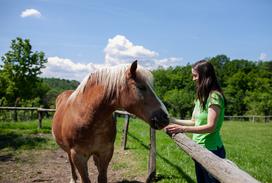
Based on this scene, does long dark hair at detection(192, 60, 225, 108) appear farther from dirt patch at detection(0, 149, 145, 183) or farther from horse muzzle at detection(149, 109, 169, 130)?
dirt patch at detection(0, 149, 145, 183)

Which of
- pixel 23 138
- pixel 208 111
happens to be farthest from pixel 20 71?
pixel 208 111

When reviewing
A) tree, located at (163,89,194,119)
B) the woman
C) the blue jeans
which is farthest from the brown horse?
tree, located at (163,89,194,119)

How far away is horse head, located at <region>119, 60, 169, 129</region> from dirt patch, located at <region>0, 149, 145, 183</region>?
10.0ft

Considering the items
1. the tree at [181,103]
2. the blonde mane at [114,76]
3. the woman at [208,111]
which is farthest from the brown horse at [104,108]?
the tree at [181,103]

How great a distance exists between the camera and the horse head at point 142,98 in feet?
10.6

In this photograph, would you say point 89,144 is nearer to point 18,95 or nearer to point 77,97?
point 77,97

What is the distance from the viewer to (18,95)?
37406mm

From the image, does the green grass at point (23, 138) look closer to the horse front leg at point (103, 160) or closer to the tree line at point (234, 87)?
the horse front leg at point (103, 160)

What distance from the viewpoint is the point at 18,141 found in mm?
10148

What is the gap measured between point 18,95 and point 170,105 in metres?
41.5

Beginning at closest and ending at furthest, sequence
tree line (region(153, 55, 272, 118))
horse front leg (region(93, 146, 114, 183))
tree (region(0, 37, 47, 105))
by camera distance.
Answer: horse front leg (region(93, 146, 114, 183)), tree (region(0, 37, 47, 105)), tree line (region(153, 55, 272, 118))

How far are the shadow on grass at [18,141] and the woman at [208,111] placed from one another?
7.34 metres

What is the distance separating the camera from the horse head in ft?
10.6

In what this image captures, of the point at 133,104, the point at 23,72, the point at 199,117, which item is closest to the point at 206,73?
the point at 199,117
